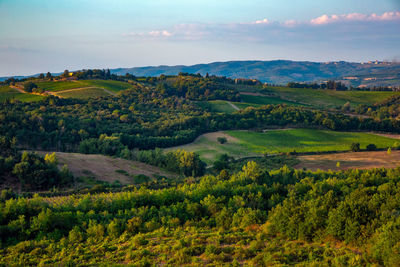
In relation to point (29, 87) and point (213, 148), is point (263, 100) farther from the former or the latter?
point (29, 87)

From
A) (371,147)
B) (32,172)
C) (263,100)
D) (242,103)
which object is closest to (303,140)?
(371,147)

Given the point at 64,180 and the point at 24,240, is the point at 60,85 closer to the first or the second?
the point at 64,180

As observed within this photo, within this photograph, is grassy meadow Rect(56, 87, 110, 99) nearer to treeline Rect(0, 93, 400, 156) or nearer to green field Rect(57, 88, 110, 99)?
green field Rect(57, 88, 110, 99)

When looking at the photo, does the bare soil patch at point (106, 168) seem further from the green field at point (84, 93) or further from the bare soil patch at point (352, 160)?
the green field at point (84, 93)

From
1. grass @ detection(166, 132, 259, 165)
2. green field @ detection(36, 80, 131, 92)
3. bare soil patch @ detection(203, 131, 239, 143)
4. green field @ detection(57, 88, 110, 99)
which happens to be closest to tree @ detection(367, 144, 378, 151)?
grass @ detection(166, 132, 259, 165)

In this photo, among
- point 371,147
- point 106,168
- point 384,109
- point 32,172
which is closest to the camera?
point 32,172

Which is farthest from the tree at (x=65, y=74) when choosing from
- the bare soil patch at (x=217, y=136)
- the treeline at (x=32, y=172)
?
the treeline at (x=32, y=172)
